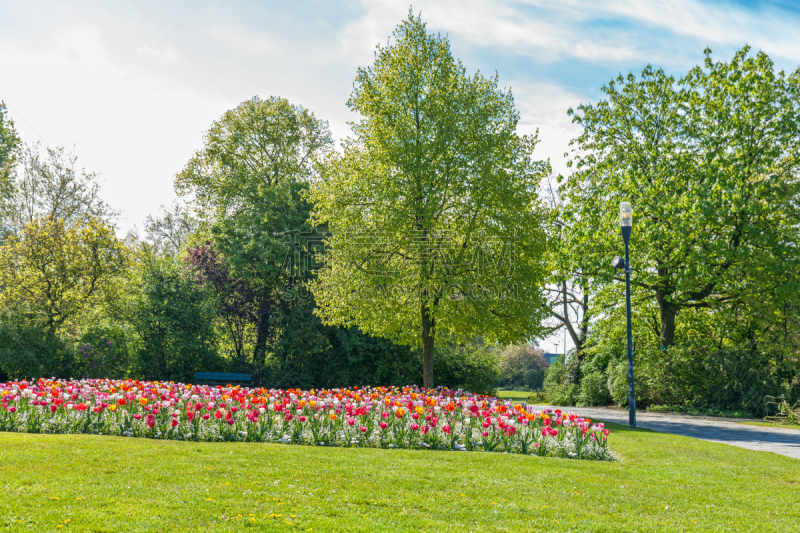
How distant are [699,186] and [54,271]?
21.6 m

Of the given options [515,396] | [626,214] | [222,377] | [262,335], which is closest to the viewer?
[626,214]

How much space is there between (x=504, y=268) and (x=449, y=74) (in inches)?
227

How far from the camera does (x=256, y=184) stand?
26.8 metres

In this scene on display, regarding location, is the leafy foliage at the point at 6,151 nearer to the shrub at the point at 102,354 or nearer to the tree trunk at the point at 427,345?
the shrub at the point at 102,354

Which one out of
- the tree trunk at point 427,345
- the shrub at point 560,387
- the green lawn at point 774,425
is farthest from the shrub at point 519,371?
the green lawn at point 774,425

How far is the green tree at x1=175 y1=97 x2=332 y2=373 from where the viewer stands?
75.6ft

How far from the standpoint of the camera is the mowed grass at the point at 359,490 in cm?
468

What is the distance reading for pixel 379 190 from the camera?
15055mm

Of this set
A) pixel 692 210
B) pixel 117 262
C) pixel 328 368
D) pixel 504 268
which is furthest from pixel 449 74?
pixel 117 262

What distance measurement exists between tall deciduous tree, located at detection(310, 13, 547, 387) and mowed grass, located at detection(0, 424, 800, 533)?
23.7ft

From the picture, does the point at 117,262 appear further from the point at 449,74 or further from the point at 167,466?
the point at 167,466

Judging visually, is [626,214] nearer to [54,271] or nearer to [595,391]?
[595,391]

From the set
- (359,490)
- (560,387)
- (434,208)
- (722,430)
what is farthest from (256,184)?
(359,490)

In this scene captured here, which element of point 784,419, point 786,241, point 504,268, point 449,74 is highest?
point 449,74
